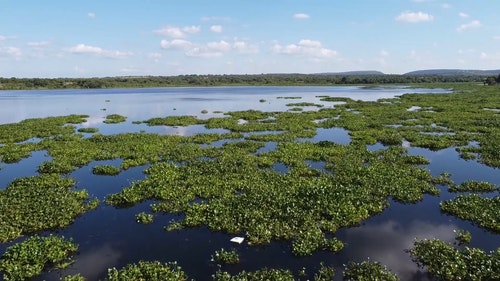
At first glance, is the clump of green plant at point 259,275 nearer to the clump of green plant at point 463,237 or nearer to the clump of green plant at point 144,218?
the clump of green plant at point 144,218

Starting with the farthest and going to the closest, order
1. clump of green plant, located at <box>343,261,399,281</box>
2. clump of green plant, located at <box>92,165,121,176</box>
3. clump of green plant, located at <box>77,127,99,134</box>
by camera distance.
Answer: clump of green plant, located at <box>77,127,99,134</box>, clump of green plant, located at <box>92,165,121,176</box>, clump of green plant, located at <box>343,261,399,281</box>

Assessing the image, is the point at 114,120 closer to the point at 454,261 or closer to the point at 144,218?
the point at 144,218

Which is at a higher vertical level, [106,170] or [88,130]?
[88,130]

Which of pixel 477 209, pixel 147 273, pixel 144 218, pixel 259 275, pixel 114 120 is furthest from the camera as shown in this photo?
pixel 114 120

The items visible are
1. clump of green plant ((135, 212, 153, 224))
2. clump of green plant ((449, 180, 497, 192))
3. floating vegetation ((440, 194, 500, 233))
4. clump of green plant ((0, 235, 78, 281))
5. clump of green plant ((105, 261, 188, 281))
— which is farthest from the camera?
clump of green plant ((449, 180, 497, 192))

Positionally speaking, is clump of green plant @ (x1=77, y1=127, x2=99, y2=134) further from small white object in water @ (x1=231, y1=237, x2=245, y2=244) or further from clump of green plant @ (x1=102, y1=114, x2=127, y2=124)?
small white object in water @ (x1=231, y1=237, x2=245, y2=244)

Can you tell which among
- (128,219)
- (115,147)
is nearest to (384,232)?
(128,219)

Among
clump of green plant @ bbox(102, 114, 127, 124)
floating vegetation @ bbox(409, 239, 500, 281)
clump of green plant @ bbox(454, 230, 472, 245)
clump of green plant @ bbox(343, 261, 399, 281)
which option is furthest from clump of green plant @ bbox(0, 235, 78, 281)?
clump of green plant @ bbox(102, 114, 127, 124)

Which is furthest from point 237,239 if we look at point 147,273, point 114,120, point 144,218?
point 114,120
